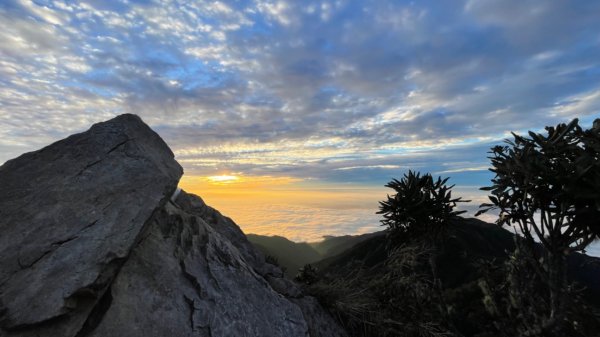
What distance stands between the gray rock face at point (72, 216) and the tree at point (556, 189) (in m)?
10.3

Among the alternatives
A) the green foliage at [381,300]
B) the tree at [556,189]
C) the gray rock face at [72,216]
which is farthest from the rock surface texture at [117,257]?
the tree at [556,189]

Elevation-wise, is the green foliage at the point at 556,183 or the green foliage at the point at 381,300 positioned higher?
the green foliage at the point at 556,183

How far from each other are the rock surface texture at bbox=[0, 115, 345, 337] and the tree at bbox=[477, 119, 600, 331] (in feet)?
26.7

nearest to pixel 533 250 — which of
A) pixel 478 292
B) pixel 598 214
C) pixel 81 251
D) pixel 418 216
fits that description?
pixel 598 214

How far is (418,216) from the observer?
1590 centimetres

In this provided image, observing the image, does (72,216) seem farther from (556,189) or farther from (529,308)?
(529,308)

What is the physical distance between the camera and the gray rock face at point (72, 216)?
4.04m

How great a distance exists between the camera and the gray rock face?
4039 mm

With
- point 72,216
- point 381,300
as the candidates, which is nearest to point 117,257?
point 72,216

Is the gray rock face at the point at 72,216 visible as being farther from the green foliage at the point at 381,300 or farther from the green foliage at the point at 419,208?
the green foliage at the point at 419,208

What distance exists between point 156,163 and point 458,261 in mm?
74744

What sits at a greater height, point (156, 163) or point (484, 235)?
point (156, 163)

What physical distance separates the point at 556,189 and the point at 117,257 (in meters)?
11.7

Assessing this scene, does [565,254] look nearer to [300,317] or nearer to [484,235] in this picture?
[300,317]
